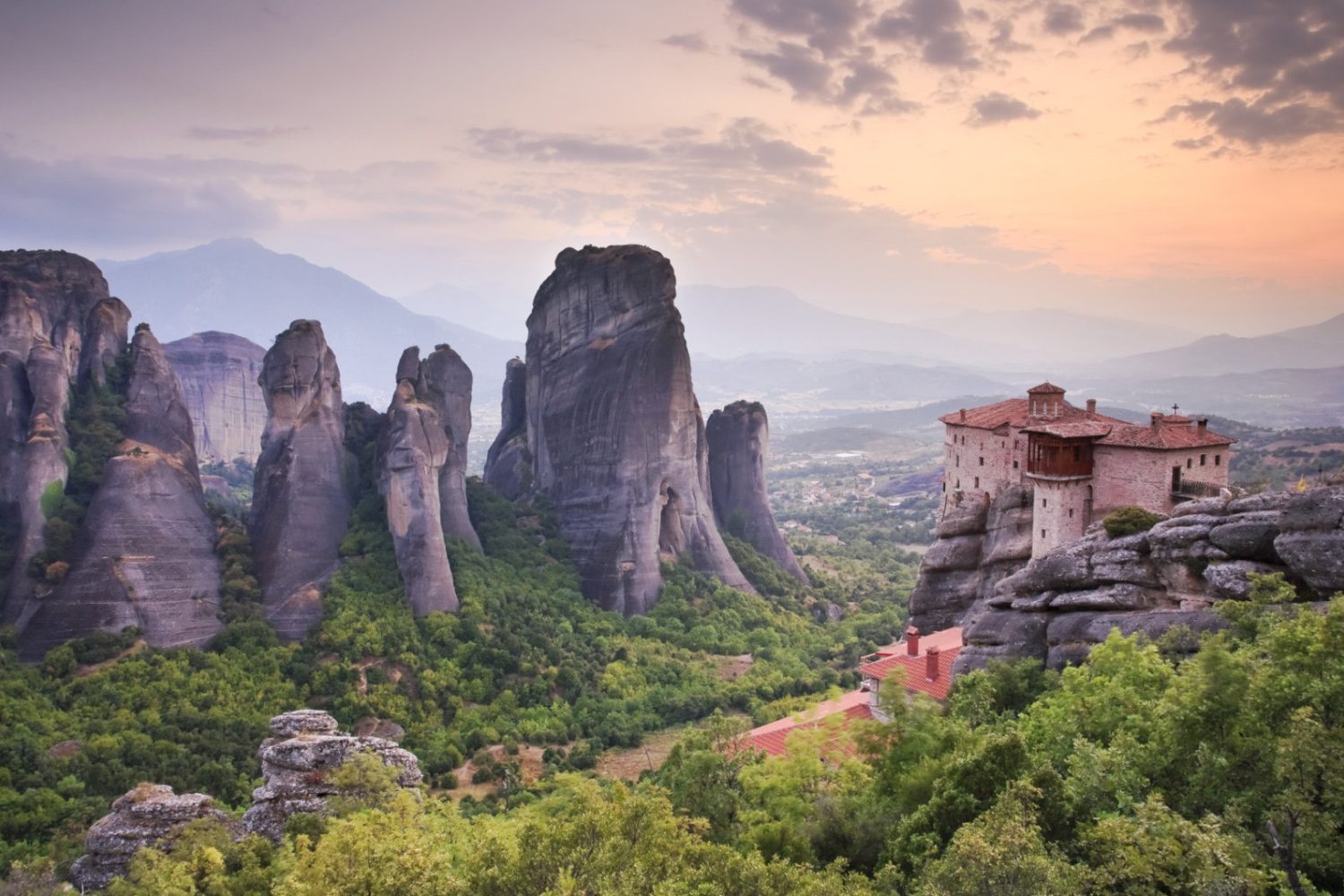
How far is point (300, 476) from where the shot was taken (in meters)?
45.0

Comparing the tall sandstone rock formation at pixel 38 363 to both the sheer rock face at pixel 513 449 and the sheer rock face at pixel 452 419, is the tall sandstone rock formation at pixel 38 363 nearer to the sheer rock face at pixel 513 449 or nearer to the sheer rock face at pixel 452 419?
the sheer rock face at pixel 452 419

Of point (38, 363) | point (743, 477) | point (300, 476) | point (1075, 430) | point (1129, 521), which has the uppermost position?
point (38, 363)

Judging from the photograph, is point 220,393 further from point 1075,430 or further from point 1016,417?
point 1075,430

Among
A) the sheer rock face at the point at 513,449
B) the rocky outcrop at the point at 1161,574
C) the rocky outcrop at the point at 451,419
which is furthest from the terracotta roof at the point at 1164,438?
the sheer rock face at the point at 513,449

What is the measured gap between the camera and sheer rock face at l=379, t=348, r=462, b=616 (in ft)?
146

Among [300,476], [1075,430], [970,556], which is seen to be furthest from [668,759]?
[300,476]

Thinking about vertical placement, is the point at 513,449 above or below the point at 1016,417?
below

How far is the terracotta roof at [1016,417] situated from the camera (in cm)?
3231

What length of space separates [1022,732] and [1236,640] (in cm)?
446

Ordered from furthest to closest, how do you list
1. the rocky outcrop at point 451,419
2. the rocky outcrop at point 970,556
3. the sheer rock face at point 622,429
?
the sheer rock face at point 622,429 → the rocky outcrop at point 451,419 → the rocky outcrop at point 970,556

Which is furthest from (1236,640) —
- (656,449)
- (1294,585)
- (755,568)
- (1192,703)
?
(755,568)

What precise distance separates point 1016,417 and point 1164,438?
6.22m

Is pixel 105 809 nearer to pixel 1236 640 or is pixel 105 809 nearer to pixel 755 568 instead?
pixel 1236 640

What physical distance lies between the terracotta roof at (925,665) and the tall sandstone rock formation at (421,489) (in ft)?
68.7
